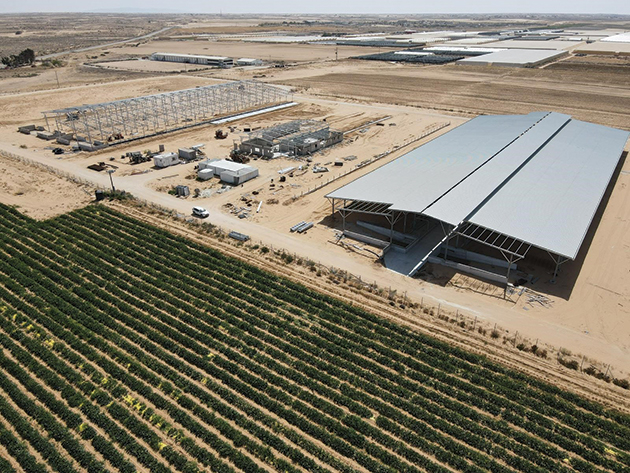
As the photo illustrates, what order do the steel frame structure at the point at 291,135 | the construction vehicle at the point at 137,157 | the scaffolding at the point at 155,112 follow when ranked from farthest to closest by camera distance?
the scaffolding at the point at 155,112 → the steel frame structure at the point at 291,135 → the construction vehicle at the point at 137,157

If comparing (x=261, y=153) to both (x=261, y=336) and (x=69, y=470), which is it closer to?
(x=261, y=336)

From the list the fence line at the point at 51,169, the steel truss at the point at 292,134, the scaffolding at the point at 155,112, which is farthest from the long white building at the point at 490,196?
the scaffolding at the point at 155,112

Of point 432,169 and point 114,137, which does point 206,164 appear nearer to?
point 114,137

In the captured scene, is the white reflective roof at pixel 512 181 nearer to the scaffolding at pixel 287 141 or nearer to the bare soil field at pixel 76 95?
the scaffolding at pixel 287 141

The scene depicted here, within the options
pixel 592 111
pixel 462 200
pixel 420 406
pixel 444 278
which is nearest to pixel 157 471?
pixel 420 406

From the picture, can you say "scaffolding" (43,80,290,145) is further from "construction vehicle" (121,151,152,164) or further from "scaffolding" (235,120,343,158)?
"scaffolding" (235,120,343,158)

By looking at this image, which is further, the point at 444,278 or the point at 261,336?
the point at 444,278

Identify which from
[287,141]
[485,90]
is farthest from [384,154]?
[485,90]
